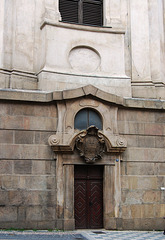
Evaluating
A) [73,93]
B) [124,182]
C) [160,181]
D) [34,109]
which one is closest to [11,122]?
[34,109]

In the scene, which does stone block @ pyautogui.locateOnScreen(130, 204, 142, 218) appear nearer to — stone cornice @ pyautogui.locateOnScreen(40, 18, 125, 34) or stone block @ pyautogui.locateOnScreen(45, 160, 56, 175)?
stone block @ pyautogui.locateOnScreen(45, 160, 56, 175)

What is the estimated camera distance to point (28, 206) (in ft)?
45.4

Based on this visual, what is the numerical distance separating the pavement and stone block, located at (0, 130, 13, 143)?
3.15 m

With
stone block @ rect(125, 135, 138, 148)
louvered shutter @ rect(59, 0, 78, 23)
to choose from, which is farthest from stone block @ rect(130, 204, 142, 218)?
louvered shutter @ rect(59, 0, 78, 23)

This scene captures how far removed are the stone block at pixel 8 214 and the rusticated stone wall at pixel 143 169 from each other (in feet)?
13.2

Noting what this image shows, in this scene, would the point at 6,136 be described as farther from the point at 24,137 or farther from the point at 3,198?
the point at 3,198

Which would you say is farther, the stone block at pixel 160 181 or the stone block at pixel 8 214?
the stone block at pixel 160 181

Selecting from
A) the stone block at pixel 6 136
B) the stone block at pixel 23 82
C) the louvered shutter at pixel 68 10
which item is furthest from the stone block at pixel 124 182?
the louvered shutter at pixel 68 10

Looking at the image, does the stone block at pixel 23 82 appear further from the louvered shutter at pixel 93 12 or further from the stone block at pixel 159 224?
the stone block at pixel 159 224

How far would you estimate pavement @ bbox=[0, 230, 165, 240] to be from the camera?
12344mm

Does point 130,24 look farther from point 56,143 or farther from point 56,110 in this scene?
point 56,143

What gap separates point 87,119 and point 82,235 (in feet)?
14.2

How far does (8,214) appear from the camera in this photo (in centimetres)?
1361

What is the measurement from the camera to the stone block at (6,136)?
1406cm
